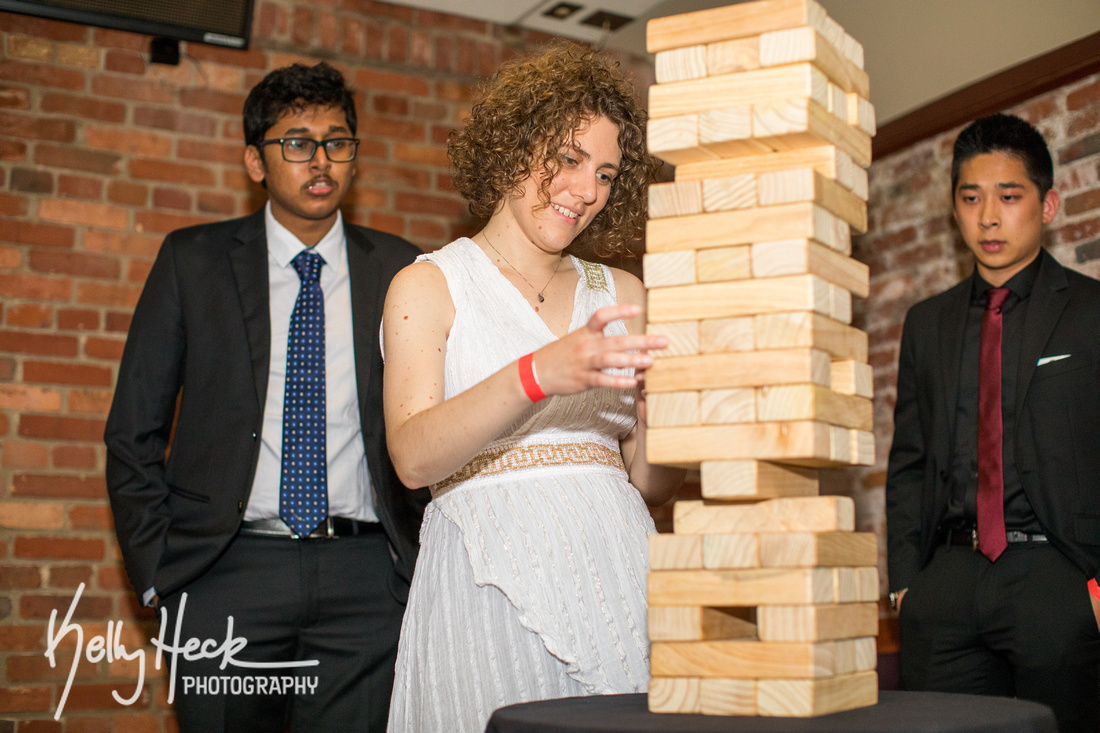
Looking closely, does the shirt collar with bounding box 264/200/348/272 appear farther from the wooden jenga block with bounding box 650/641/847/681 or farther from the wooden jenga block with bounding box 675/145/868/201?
the wooden jenga block with bounding box 650/641/847/681

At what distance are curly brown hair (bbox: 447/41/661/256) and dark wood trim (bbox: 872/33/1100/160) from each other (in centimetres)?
175

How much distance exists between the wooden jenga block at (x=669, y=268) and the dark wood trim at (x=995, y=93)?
233 cm

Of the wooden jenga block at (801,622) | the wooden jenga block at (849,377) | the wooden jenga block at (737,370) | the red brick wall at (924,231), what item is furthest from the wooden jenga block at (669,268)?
the red brick wall at (924,231)

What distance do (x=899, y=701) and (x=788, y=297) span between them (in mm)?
599

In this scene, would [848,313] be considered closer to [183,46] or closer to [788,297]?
[788,297]

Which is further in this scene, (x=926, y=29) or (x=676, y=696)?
(x=926, y=29)

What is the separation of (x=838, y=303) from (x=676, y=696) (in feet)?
1.90

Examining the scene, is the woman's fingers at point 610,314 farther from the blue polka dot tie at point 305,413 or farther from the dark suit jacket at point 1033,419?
the dark suit jacket at point 1033,419

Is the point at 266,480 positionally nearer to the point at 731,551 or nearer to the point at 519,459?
the point at 519,459

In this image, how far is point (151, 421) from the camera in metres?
2.73

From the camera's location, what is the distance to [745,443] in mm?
1368

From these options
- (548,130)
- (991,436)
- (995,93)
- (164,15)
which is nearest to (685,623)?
(548,130)

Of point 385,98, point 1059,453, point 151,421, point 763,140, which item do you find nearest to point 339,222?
point 151,421

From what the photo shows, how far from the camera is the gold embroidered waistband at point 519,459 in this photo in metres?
1.90
